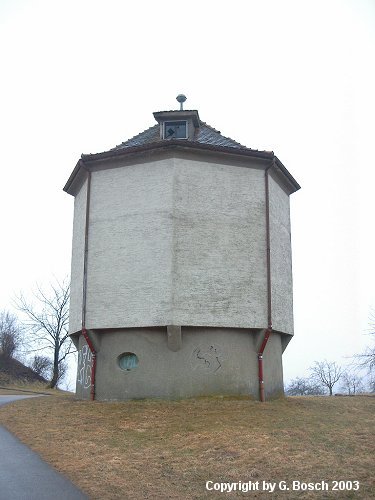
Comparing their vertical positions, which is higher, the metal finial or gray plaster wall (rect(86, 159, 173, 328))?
the metal finial

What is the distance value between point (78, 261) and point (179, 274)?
4897mm

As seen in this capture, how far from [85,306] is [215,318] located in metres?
4.80

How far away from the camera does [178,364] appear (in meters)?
19.7

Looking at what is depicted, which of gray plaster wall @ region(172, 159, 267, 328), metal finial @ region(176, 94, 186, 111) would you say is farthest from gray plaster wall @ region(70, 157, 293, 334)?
metal finial @ region(176, 94, 186, 111)

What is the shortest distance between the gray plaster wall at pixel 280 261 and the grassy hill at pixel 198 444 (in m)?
3.43

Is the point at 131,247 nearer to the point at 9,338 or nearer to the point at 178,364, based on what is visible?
the point at 178,364

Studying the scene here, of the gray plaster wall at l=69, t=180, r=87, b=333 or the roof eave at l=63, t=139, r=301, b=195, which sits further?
the gray plaster wall at l=69, t=180, r=87, b=333

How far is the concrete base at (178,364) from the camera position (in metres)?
19.6

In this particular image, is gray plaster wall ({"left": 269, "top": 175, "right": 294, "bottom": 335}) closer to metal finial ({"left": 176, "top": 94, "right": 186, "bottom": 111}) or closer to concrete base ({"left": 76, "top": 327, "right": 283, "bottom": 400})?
concrete base ({"left": 76, "top": 327, "right": 283, "bottom": 400})

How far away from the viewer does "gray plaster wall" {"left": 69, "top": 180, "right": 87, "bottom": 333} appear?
22.2 meters

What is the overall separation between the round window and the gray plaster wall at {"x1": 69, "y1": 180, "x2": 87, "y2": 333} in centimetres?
208

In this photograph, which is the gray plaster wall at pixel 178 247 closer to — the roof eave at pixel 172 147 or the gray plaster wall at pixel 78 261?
the roof eave at pixel 172 147

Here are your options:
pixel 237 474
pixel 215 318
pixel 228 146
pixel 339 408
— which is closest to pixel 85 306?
pixel 215 318
